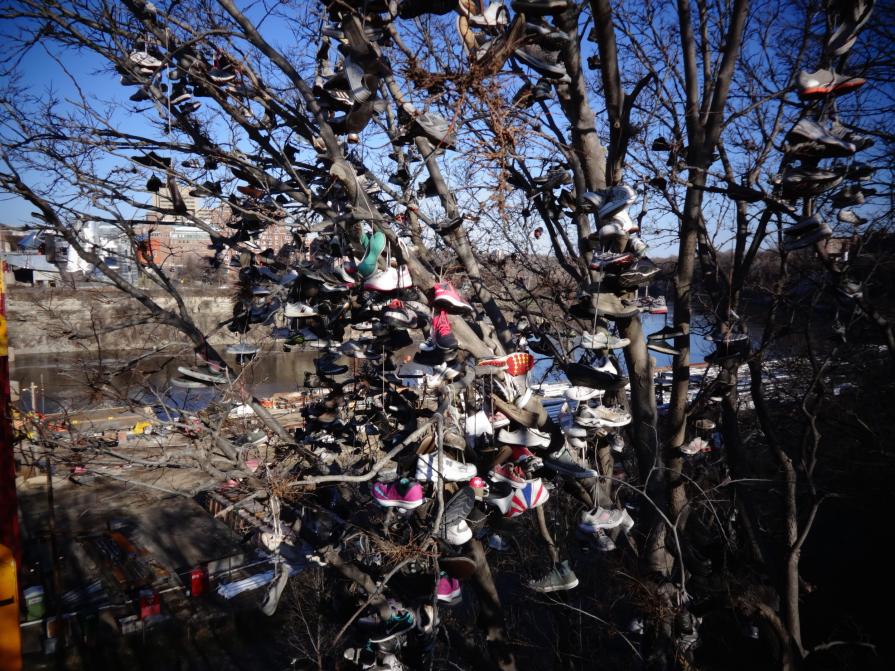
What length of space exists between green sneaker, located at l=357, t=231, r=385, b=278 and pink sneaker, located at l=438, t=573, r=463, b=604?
2390 mm

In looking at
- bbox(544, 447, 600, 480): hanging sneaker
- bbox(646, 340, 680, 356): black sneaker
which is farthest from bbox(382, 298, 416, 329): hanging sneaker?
bbox(646, 340, 680, 356): black sneaker

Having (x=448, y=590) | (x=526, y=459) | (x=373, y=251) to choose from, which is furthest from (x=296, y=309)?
(x=448, y=590)

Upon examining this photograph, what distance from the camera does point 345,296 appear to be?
459 cm

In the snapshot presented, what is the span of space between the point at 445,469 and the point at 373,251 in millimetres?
1383

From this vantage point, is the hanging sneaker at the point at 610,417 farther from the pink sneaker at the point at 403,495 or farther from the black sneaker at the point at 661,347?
the pink sneaker at the point at 403,495

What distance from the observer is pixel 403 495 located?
3.69m

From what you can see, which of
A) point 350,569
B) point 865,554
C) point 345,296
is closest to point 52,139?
point 345,296

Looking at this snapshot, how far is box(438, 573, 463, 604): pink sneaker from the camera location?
4.36m

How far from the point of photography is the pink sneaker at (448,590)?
4355mm

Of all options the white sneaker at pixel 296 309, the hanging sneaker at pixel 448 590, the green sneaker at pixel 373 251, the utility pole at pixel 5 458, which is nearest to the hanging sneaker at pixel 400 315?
the green sneaker at pixel 373 251

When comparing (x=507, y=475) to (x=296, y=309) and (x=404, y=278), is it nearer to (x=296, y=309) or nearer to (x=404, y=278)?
(x=404, y=278)

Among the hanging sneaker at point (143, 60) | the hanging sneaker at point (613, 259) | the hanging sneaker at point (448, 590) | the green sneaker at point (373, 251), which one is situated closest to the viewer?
the hanging sneaker at point (613, 259)

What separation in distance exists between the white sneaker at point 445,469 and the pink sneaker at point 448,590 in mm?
1103

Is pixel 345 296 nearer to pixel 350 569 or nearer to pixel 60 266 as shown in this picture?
pixel 350 569
